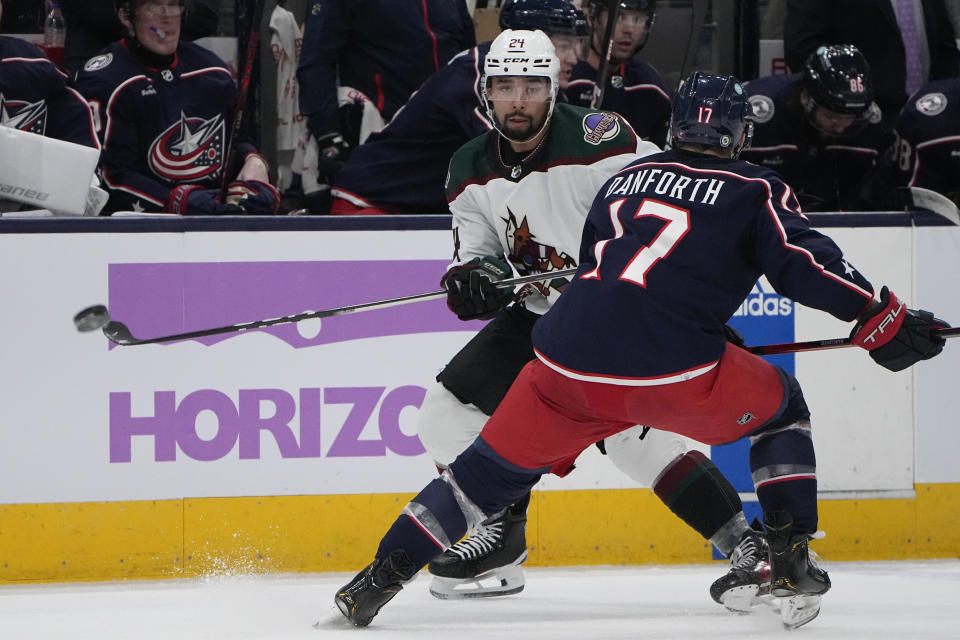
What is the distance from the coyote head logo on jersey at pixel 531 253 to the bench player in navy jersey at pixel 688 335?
0.37m

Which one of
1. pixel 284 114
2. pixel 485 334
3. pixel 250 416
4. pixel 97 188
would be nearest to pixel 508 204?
pixel 485 334

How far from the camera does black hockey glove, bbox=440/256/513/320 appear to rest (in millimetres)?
2951

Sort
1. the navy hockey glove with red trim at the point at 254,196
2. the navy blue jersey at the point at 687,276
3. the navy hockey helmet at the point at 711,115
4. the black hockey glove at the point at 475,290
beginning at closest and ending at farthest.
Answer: the navy blue jersey at the point at 687,276, the navy hockey helmet at the point at 711,115, the black hockey glove at the point at 475,290, the navy hockey glove with red trim at the point at 254,196

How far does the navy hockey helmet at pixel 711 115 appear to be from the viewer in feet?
8.58

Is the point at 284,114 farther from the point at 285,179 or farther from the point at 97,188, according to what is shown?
the point at 97,188

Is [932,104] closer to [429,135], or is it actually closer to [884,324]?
[429,135]

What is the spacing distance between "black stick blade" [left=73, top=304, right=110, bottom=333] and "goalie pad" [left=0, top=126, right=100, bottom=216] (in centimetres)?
43

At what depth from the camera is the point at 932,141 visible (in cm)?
405

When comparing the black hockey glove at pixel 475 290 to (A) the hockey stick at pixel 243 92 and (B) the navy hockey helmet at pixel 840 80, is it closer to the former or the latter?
(A) the hockey stick at pixel 243 92

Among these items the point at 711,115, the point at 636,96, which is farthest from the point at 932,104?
the point at 711,115

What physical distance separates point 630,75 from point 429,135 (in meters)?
0.65

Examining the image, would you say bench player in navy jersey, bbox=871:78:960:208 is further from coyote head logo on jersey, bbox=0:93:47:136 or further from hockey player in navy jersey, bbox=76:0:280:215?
coyote head logo on jersey, bbox=0:93:47:136

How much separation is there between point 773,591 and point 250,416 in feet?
4.76

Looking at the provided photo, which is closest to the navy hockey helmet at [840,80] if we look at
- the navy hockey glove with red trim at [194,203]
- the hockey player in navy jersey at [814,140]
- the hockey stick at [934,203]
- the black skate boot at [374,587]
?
the hockey player in navy jersey at [814,140]
